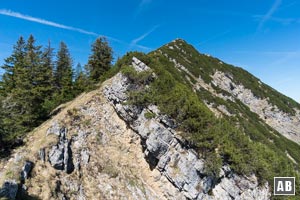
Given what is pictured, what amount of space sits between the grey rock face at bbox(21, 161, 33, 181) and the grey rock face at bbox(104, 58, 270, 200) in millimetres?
10844

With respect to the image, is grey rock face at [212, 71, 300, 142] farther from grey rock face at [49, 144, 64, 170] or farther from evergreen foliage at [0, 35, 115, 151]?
grey rock face at [49, 144, 64, 170]

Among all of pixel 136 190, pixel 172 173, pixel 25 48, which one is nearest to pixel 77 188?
pixel 136 190

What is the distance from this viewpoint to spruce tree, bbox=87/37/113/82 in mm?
39469

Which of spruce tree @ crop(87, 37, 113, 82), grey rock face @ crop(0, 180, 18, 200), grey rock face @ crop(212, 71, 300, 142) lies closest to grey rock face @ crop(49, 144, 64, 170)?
grey rock face @ crop(0, 180, 18, 200)

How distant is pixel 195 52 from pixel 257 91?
1711cm

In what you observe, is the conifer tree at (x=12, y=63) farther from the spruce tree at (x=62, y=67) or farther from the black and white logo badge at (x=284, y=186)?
the black and white logo badge at (x=284, y=186)

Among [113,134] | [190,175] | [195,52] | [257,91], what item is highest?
[195,52]

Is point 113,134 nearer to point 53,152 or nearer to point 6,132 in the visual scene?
point 53,152

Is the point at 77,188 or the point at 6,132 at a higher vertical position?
the point at 6,132

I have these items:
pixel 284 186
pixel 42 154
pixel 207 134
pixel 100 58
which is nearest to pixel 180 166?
pixel 207 134

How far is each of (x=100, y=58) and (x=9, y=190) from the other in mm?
25659

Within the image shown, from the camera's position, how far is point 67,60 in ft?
159

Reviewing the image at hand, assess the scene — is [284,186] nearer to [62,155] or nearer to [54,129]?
[62,155]

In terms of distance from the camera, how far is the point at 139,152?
1048 inches
